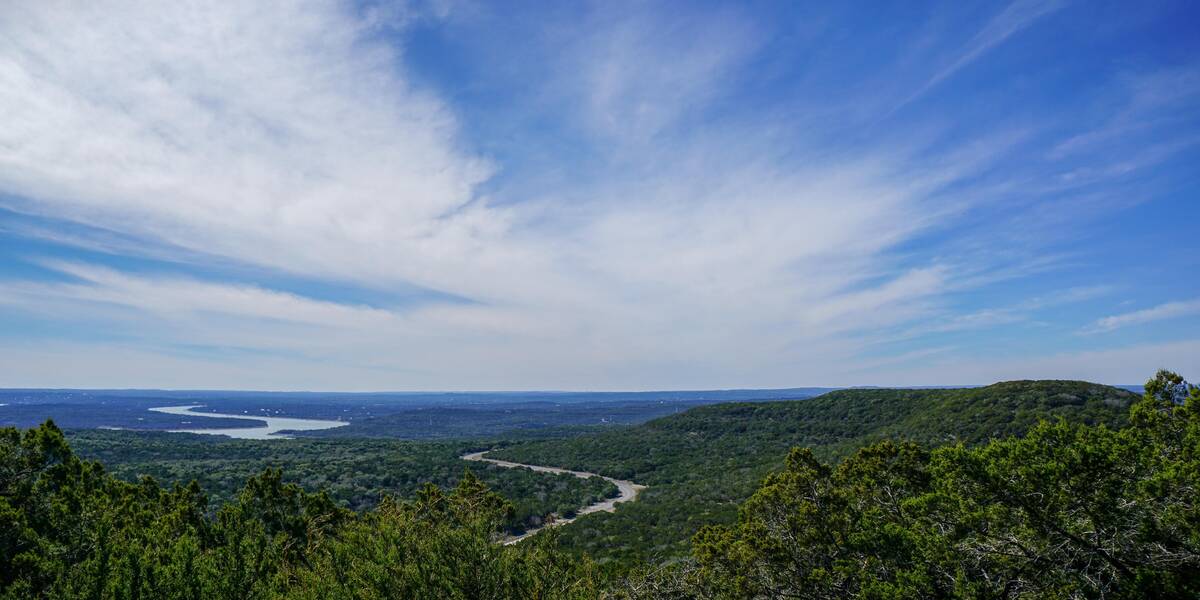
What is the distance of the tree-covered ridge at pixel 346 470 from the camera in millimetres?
55344

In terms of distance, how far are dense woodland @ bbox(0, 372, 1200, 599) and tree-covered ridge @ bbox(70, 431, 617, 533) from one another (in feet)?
82.9

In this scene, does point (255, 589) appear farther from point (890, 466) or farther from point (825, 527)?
point (890, 466)

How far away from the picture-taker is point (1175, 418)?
10.9 metres

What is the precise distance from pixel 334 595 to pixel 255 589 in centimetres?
282

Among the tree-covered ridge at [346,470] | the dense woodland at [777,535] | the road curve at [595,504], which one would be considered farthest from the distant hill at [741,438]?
the dense woodland at [777,535]

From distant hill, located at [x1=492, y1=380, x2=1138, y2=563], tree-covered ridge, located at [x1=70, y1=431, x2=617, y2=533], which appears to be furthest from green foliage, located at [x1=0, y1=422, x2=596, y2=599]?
tree-covered ridge, located at [x1=70, y1=431, x2=617, y2=533]

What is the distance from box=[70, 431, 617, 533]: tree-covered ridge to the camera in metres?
55.3

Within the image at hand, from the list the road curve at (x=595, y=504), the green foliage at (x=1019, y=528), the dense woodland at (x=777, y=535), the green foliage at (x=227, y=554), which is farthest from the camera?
the road curve at (x=595, y=504)

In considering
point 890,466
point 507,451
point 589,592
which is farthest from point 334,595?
point 507,451

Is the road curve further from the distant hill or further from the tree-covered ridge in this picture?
the distant hill

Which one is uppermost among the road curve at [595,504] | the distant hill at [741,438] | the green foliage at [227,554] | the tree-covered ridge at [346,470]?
the green foliage at [227,554]

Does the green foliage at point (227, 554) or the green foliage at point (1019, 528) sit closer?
the green foliage at point (1019, 528)

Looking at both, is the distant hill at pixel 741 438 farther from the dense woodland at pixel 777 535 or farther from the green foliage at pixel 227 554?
the green foliage at pixel 227 554

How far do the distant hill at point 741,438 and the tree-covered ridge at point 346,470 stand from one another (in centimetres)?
851
